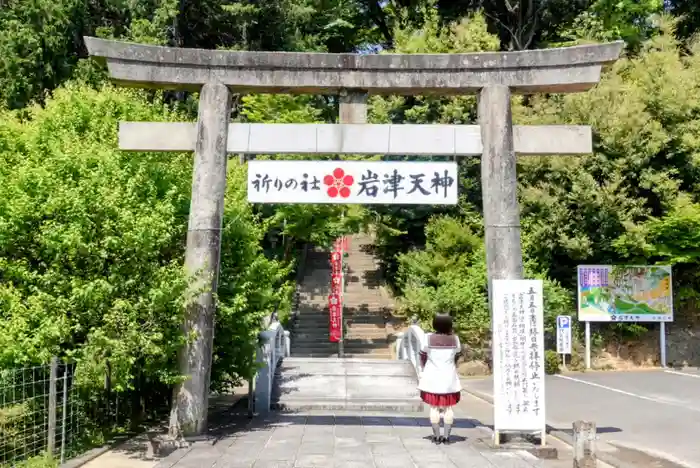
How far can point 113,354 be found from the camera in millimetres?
7895

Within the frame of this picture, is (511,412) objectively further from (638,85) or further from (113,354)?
(638,85)

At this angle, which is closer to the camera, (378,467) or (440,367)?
(378,467)

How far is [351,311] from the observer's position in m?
26.5

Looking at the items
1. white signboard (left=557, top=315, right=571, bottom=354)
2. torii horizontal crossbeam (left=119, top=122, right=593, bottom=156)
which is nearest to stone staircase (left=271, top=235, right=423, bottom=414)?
torii horizontal crossbeam (left=119, top=122, right=593, bottom=156)

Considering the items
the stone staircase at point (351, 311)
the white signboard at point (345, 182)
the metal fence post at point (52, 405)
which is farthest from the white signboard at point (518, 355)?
the stone staircase at point (351, 311)

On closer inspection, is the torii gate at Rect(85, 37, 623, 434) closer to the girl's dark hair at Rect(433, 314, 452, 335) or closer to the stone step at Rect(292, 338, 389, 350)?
the girl's dark hair at Rect(433, 314, 452, 335)

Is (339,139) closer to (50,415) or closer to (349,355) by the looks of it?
(50,415)

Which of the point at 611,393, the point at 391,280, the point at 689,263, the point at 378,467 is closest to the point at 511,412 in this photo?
the point at 378,467

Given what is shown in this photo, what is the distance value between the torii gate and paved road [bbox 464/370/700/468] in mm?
3263

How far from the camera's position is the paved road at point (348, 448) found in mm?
7805

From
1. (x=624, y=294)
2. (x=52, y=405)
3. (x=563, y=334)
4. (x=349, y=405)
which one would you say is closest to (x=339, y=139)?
(x=52, y=405)

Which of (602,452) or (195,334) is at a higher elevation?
(195,334)

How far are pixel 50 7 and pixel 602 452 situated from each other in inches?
916

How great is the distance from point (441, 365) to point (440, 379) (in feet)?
0.64
